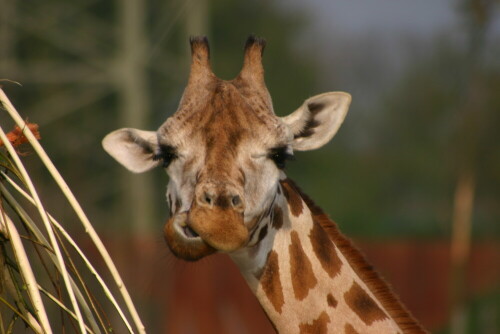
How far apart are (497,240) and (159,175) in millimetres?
19208

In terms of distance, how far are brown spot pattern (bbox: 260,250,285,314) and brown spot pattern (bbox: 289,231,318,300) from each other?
92 millimetres

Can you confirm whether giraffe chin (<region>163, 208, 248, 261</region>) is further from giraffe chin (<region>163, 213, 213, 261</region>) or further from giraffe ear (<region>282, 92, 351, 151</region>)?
giraffe ear (<region>282, 92, 351, 151</region>)

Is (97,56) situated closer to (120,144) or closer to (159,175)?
(159,175)

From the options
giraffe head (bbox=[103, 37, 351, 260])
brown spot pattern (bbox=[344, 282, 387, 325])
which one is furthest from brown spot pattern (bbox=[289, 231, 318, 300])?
giraffe head (bbox=[103, 37, 351, 260])

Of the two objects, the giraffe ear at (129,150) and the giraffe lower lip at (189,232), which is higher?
the giraffe ear at (129,150)

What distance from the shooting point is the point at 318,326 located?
639 centimetres

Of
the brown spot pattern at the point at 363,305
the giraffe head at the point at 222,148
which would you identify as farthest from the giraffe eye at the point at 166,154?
the brown spot pattern at the point at 363,305

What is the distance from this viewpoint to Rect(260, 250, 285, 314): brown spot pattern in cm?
639

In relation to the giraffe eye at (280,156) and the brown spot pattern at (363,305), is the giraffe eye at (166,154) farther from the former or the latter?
the brown spot pattern at (363,305)

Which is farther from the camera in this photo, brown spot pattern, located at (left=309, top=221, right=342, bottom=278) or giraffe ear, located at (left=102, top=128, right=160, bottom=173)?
giraffe ear, located at (left=102, top=128, right=160, bottom=173)

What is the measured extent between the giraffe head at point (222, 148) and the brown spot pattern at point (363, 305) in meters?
0.77

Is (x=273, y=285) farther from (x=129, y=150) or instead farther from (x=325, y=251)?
(x=129, y=150)

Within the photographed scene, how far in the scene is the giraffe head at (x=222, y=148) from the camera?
5816 millimetres

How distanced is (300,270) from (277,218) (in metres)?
0.35
